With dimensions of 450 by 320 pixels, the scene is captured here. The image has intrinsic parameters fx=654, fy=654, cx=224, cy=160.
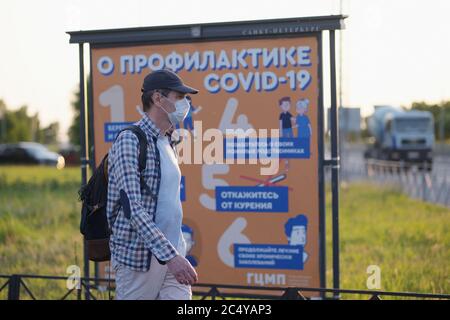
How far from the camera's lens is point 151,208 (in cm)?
356

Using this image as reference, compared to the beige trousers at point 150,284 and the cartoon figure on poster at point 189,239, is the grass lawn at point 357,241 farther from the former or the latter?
the beige trousers at point 150,284

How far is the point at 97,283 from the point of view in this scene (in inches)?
246

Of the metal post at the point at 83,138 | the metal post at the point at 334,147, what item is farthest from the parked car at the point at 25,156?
the metal post at the point at 334,147

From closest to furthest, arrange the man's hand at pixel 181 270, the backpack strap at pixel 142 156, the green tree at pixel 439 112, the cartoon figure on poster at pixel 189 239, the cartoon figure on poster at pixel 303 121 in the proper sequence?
1. the man's hand at pixel 181 270
2. the backpack strap at pixel 142 156
3. the cartoon figure on poster at pixel 303 121
4. the cartoon figure on poster at pixel 189 239
5. the green tree at pixel 439 112

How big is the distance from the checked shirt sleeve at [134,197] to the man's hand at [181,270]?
3 cm

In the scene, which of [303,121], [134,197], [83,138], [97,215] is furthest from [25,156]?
[134,197]

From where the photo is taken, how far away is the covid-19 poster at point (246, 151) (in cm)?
575

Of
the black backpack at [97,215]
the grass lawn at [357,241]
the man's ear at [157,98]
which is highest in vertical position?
the man's ear at [157,98]

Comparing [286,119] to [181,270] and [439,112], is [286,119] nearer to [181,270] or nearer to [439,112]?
[181,270]

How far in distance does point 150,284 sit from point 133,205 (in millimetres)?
491
